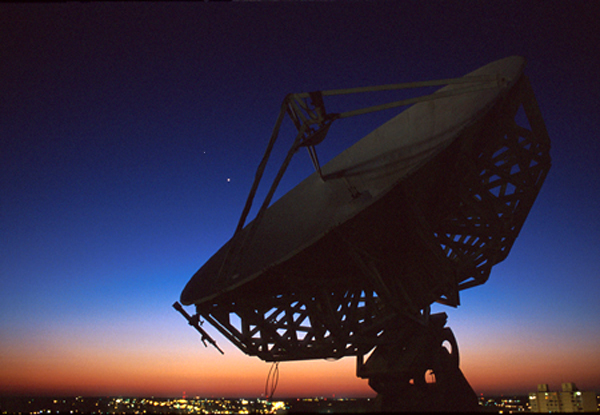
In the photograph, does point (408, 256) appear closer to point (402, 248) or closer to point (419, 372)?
point (402, 248)

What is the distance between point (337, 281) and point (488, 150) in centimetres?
479

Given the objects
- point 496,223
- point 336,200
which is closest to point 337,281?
point 336,200

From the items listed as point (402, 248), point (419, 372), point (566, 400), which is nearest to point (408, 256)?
point (402, 248)

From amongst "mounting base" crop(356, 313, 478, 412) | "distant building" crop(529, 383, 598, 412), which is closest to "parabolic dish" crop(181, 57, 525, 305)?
"mounting base" crop(356, 313, 478, 412)

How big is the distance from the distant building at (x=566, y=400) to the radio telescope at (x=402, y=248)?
38.4 metres

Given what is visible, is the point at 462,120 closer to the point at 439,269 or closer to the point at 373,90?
the point at 373,90

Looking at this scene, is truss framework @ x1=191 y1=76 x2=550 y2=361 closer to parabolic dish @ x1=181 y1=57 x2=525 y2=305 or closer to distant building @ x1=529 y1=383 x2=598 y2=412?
parabolic dish @ x1=181 y1=57 x2=525 y2=305

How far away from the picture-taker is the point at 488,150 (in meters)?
9.92

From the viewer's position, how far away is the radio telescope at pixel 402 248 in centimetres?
930

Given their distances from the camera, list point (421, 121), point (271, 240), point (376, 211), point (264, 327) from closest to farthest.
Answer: point (376, 211), point (264, 327), point (421, 121), point (271, 240)

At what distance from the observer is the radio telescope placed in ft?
30.5

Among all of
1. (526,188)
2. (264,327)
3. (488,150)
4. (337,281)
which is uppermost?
(488,150)

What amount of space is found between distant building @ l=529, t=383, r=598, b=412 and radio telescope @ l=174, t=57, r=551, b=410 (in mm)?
38444

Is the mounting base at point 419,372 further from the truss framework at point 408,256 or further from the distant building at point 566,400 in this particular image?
the distant building at point 566,400
